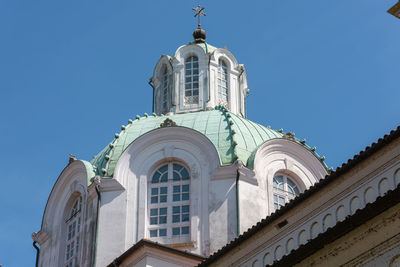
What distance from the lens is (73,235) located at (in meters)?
34.7

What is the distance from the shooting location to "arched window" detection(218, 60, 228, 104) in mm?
40016

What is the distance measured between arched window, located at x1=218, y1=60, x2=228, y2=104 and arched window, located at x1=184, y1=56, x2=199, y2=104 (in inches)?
39.0

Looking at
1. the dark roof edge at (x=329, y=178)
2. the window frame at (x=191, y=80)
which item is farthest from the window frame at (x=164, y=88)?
the dark roof edge at (x=329, y=178)

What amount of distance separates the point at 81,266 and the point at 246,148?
7.19 meters

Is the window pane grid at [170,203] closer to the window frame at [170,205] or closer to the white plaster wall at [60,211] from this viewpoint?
the window frame at [170,205]

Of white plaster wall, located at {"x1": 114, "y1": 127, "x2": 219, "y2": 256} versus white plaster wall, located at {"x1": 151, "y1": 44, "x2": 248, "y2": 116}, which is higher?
white plaster wall, located at {"x1": 151, "y1": 44, "x2": 248, "y2": 116}

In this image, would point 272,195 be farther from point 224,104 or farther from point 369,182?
point 369,182

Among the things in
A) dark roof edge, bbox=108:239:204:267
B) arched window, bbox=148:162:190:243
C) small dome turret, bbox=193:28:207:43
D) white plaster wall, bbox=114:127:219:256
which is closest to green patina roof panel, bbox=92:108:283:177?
white plaster wall, bbox=114:127:219:256

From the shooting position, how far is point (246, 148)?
3431 cm

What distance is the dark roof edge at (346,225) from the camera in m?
18.4

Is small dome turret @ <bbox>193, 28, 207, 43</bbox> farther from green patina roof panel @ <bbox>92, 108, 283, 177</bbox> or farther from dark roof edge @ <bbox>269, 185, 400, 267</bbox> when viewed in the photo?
dark roof edge @ <bbox>269, 185, 400, 267</bbox>

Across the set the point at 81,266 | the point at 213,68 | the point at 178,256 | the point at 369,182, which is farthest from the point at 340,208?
the point at 213,68

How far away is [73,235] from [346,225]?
687 inches

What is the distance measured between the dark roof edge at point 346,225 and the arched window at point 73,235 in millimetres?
14692
